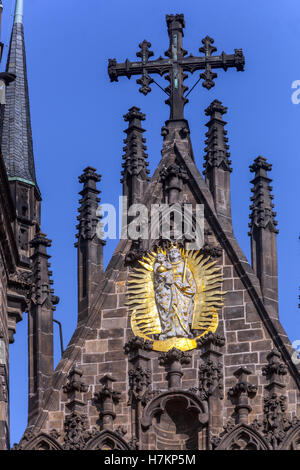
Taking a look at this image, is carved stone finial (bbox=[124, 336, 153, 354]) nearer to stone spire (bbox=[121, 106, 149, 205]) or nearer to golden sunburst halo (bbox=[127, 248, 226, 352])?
golden sunburst halo (bbox=[127, 248, 226, 352])

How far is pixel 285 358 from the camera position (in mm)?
45781

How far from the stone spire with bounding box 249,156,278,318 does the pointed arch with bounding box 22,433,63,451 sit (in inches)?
193

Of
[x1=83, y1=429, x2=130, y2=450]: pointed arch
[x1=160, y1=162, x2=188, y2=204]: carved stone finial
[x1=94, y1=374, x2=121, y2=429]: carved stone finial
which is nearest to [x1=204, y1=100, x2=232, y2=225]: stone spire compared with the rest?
[x1=160, y1=162, x2=188, y2=204]: carved stone finial

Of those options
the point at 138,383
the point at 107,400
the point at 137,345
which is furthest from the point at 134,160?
the point at 107,400

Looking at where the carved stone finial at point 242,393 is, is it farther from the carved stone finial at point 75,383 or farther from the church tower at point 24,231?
the church tower at point 24,231

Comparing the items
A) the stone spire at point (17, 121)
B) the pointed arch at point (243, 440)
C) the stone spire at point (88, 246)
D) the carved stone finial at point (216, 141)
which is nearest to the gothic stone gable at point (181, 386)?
the pointed arch at point (243, 440)

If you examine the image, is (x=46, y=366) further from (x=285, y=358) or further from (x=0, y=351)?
(x=285, y=358)

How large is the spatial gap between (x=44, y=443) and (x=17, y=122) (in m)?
9.82

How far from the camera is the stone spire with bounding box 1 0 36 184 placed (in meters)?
51.4

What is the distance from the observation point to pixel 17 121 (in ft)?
172

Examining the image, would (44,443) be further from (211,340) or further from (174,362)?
(211,340)

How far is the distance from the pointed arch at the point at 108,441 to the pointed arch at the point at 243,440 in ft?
5.88
